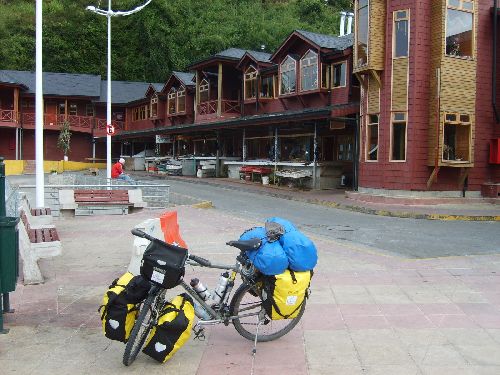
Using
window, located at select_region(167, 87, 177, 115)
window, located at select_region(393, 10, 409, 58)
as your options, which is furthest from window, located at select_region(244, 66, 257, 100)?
window, located at select_region(393, 10, 409, 58)

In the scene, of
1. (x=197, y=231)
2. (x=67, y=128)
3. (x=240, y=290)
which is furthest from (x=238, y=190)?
(x=67, y=128)

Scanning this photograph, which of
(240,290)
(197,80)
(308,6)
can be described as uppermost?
(308,6)

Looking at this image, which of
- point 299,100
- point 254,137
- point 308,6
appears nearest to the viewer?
point 299,100

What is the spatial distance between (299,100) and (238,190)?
21.1 feet

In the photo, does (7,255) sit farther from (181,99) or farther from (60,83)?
(60,83)

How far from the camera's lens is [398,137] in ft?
67.4

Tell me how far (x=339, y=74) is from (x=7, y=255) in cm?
2241

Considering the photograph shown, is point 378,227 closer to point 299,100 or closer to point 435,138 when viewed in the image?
point 435,138

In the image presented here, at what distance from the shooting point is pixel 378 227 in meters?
14.5

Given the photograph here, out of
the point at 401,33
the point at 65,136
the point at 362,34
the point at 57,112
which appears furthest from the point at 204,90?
the point at 57,112

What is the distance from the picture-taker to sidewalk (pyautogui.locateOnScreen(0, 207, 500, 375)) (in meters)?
4.60

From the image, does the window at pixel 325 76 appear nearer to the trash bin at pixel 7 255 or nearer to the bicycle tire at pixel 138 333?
the trash bin at pixel 7 255

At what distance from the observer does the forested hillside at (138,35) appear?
62.5 metres

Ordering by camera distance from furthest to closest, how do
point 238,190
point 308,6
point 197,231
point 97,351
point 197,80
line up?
point 308,6 < point 197,80 < point 238,190 < point 197,231 < point 97,351
